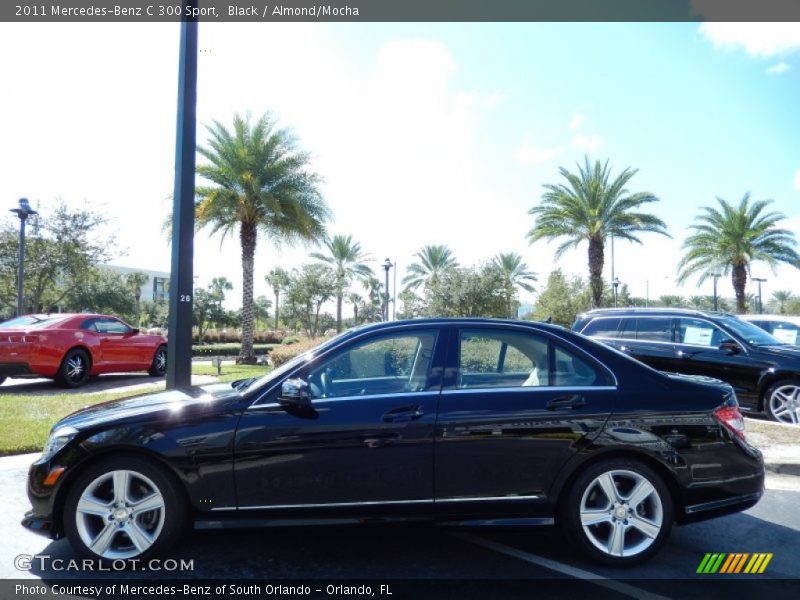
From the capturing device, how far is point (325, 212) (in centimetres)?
2153

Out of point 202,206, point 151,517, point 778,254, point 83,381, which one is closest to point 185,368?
point 151,517

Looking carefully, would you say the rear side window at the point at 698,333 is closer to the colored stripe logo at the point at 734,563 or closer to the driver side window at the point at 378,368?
the colored stripe logo at the point at 734,563

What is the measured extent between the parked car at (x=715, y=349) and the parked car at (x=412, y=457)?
17.0ft

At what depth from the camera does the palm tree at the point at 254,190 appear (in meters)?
20.0

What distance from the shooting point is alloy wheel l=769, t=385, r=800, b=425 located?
314 inches

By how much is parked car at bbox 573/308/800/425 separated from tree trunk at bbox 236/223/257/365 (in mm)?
13642

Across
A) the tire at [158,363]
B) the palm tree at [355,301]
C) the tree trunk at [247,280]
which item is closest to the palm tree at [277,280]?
the palm tree at [355,301]

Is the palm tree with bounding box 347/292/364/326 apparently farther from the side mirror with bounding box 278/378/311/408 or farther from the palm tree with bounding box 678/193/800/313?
the side mirror with bounding box 278/378/311/408

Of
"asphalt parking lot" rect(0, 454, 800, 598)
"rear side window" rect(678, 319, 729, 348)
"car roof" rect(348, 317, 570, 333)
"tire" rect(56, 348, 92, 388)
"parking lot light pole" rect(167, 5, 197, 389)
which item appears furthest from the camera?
"tire" rect(56, 348, 92, 388)

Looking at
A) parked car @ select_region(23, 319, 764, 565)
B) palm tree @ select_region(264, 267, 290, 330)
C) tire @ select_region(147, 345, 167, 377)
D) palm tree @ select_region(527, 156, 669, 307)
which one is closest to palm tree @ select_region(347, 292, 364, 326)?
palm tree @ select_region(264, 267, 290, 330)

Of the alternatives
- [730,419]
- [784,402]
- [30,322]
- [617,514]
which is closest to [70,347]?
[30,322]

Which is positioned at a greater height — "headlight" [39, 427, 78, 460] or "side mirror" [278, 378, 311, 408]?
"side mirror" [278, 378, 311, 408]
